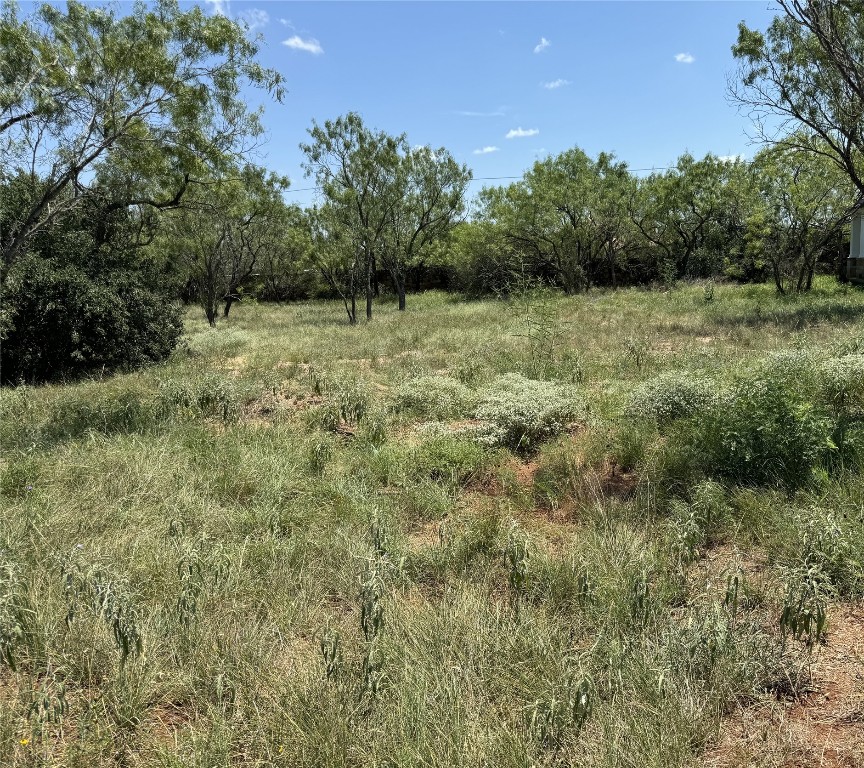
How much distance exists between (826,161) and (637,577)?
Result: 19.3 m

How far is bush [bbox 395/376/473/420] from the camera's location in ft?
22.1

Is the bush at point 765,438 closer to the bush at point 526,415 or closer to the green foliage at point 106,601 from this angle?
the bush at point 526,415

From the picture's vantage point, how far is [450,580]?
322 cm

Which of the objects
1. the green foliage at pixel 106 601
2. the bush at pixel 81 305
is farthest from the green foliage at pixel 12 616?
the bush at pixel 81 305

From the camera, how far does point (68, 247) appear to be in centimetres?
1111

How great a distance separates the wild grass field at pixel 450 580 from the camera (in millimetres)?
2148

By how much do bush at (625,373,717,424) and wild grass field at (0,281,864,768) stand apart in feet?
0.09

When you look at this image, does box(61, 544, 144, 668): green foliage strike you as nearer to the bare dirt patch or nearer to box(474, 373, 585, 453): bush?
the bare dirt patch

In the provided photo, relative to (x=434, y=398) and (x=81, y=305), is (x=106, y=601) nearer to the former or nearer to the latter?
(x=434, y=398)

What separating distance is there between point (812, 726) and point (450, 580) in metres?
1.73

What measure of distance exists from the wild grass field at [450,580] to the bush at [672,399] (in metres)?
0.03

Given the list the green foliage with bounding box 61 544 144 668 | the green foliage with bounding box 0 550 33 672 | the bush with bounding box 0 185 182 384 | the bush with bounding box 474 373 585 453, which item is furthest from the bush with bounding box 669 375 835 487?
the bush with bounding box 0 185 182 384

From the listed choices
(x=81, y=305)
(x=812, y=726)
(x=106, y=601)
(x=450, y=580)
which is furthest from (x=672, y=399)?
(x=81, y=305)

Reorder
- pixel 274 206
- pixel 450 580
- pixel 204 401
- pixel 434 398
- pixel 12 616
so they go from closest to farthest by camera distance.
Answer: pixel 12 616
pixel 450 580
pixel 204 401
pixel 434 398
pixel 274 206
